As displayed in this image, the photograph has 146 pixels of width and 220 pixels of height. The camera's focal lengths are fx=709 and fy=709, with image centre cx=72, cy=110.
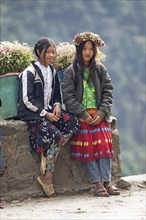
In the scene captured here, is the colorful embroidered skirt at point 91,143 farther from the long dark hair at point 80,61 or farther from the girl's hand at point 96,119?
the long dark hair at point 80,61

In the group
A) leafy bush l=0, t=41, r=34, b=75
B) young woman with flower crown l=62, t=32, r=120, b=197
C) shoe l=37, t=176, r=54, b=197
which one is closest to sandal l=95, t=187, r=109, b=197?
young woman with flower crown l=62, t=32, r=120, b=197

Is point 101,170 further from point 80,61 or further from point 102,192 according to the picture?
point 80,61

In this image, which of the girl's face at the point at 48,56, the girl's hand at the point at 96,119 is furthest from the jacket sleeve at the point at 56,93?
the girl's hand at the point at 96,119

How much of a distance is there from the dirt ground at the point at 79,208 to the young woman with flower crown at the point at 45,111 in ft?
0.83

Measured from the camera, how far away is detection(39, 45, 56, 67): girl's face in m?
6.26

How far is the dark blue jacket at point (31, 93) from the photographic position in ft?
20.2

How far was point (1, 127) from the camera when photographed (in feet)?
20.5

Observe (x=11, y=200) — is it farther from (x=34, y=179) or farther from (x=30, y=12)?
(x=30, y=12)

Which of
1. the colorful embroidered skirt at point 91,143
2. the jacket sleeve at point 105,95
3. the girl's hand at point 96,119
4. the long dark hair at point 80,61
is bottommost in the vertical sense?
the colorful embroidered skirt at point 91,143

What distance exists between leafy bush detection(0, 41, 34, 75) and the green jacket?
39cm

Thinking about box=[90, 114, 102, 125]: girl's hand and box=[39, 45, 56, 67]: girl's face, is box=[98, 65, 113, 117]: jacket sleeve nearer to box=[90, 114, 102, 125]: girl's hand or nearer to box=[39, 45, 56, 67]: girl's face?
box=[90, 114, 102, 125]: girl's hand

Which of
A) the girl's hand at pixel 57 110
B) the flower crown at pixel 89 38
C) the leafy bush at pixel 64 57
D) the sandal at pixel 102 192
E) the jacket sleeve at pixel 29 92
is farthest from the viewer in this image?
the leafy bush at pixel 64 57

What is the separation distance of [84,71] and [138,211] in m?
1.49

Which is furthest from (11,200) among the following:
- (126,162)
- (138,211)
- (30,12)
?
(30,12)
